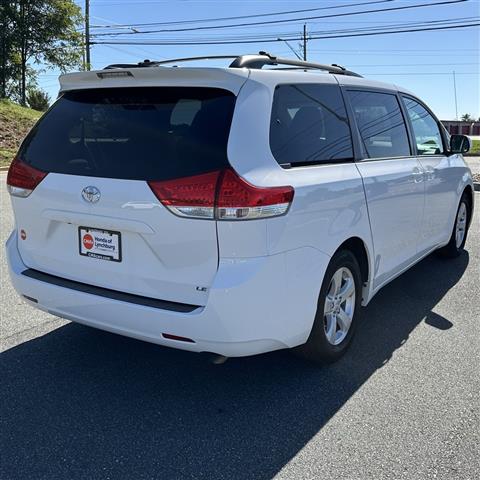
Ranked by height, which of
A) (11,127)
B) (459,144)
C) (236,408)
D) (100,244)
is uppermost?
(459,144)

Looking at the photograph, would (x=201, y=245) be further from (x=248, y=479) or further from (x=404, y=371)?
(x=404, y=371)

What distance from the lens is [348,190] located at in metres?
3.41

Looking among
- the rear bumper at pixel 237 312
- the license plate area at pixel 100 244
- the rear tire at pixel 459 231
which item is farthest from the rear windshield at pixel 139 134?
the rear tire at pixel 459 231

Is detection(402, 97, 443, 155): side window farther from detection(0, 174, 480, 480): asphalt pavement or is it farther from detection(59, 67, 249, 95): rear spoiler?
detection(59, 67, 249, 95): rear spoiler

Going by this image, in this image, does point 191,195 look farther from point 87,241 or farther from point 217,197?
point 87,241

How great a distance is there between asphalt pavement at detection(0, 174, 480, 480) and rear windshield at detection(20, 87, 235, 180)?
4.23 ft

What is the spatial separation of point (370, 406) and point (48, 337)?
7.52ft

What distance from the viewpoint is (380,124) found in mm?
4234

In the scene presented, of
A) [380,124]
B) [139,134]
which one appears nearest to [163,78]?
[139,134]

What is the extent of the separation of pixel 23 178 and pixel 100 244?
29.0 inches

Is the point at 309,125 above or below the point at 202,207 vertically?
above

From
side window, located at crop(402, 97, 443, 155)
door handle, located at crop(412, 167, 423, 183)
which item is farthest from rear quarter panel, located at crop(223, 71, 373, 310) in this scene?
side window, located at crop(402, 97, 443, 155)

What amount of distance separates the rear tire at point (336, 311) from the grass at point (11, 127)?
15287 mm

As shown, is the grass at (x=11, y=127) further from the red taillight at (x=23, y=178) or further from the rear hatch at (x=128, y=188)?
the rear hatch at (x=128, y=188)
